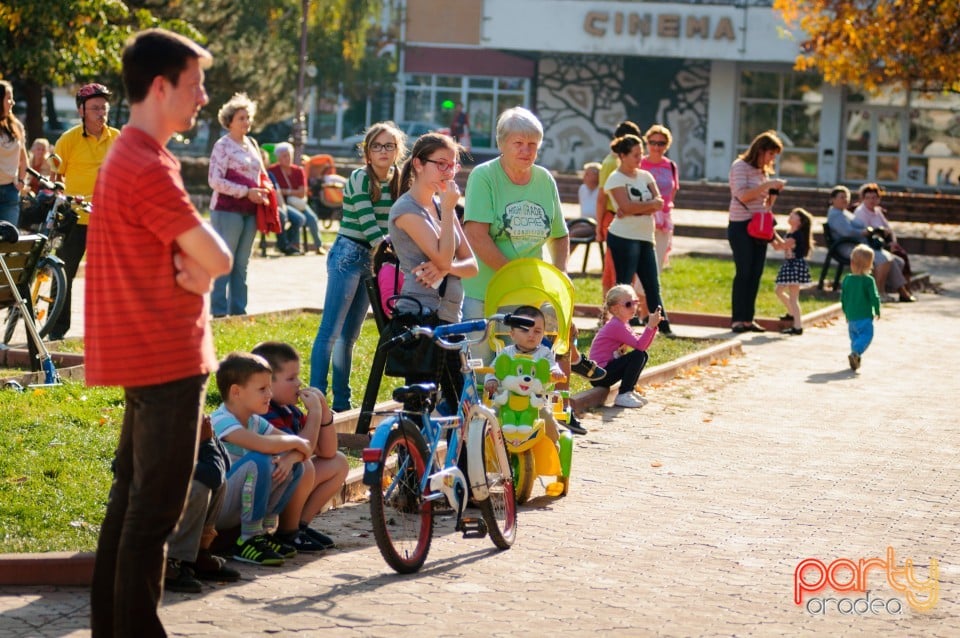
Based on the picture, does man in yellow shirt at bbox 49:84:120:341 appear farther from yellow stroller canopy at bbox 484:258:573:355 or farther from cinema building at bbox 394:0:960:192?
cinema building at bbox 394:0:960:192

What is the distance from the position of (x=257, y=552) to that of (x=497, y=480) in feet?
3.98

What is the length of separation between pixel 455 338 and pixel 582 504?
1.17 meters

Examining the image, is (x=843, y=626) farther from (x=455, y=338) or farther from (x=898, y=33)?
(x=898, y=33)

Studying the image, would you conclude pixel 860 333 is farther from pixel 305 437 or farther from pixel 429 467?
pixel 305 437

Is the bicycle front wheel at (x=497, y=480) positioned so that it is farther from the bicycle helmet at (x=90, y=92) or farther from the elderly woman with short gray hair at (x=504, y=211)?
the bicycle helmet at (x=90, y=92)

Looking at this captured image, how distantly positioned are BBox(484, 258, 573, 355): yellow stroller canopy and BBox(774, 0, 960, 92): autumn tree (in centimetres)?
2335

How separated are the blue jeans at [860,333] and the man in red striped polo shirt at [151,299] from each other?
32.8ft

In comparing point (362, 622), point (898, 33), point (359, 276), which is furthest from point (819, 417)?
point (898, 33)

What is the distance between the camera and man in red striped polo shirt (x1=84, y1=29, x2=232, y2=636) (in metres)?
4.77

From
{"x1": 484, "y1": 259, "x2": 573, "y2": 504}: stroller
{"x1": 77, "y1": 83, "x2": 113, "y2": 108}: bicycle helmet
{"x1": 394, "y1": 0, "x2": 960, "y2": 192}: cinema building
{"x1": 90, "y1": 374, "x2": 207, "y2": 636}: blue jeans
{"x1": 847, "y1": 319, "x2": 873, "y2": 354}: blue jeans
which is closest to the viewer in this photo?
{"x1": 90, "y1": 374, "x2": 207, "y2": 636}: blue jeans

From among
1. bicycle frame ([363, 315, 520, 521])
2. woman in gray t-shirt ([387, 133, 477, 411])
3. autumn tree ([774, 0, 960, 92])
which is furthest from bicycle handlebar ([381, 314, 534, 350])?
autumn tree ([774, 0, 960, 92])

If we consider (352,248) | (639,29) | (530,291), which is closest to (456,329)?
(530,291)

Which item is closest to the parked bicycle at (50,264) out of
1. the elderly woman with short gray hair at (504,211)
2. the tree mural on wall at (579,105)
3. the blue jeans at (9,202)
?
the blue jeans at (9,202)

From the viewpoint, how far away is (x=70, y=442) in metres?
8.34
